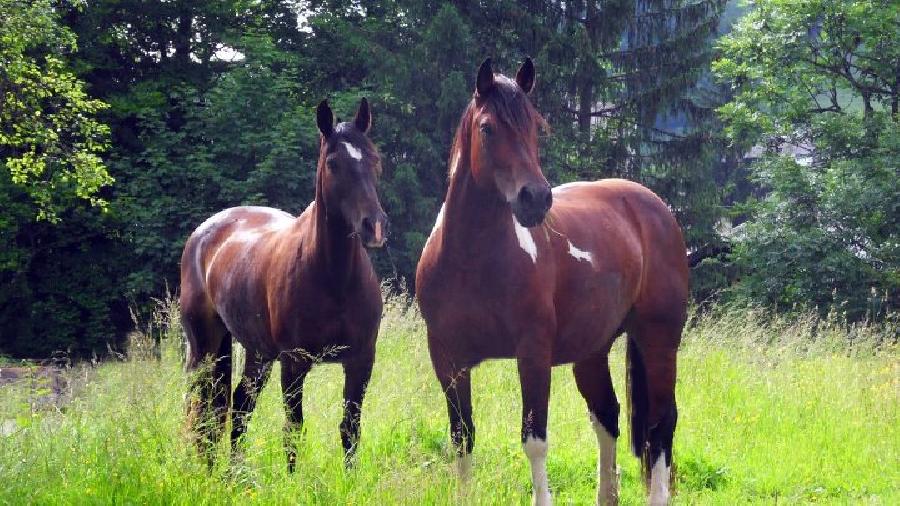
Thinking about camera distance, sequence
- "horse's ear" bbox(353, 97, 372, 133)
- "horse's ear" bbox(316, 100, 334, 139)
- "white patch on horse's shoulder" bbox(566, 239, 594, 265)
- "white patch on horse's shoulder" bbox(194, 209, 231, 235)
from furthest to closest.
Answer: "white patch on horse's shoulder" bbox(194, 209, 231, 235), "horse's ear" bbox(353, 97, 372, 133), "horse's ear" bbox(316, 100, 334, 139), "white patch on horse's shoulder" bbox(566, 239, 594, 265)

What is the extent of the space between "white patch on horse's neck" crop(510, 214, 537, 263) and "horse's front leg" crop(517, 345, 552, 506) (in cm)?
49

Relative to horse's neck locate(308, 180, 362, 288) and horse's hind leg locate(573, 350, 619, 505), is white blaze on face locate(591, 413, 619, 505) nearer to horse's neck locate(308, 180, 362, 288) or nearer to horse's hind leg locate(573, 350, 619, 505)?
horse's hind leg locate(573, 350, 619, 505)

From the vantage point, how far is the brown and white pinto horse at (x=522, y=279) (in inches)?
173

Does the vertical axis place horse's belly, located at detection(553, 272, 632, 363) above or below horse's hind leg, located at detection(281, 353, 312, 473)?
above

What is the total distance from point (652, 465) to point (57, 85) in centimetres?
1206

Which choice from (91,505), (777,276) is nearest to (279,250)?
(91,505)

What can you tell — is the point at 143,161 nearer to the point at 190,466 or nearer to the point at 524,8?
the point at 524,8

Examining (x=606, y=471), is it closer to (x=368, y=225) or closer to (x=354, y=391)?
(x=354, y=391)

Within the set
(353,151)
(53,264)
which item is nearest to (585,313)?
(353,151)

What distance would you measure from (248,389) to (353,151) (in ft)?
5.74

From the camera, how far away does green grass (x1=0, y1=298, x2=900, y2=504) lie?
14.4 feet

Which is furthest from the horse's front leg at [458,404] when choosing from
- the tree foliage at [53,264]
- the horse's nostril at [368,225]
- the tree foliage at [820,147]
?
the tree foliage at [53,264]

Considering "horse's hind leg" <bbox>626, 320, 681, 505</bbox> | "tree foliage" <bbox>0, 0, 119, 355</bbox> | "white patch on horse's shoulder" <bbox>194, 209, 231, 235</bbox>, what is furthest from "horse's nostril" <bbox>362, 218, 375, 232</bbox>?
"tree foliage" <bbox>0, 0, 119, 355</bbox>

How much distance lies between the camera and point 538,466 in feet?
14.9
